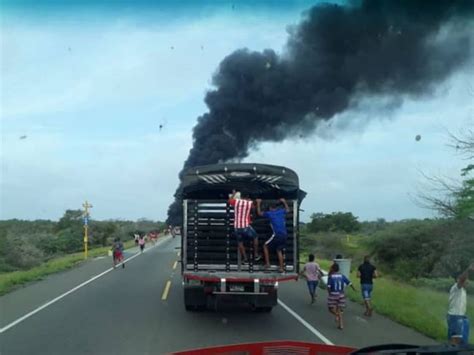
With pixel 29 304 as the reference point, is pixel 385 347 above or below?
above

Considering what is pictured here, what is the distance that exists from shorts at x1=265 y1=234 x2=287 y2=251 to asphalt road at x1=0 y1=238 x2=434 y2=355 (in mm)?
1466

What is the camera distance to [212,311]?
13.9 m

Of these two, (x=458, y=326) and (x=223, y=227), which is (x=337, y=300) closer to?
(x=223, y=227)

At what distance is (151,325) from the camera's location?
1152 cm

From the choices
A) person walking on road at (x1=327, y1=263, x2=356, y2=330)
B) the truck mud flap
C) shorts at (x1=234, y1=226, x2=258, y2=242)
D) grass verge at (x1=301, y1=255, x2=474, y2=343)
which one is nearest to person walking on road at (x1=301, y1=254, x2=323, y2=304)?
grass verge at (x1=301, y1=255, x2=474, y2=343)

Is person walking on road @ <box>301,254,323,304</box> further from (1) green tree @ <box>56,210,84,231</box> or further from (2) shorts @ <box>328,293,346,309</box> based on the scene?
(1) green tree @ <box>56,210,84,231</box>

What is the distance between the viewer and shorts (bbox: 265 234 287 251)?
12289mm

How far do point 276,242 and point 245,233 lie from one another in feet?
2.14

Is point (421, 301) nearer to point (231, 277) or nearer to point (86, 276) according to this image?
point (231, 277)

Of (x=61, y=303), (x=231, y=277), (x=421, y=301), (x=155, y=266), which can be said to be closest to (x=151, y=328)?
(x=231, y=277)

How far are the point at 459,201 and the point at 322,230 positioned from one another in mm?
38345

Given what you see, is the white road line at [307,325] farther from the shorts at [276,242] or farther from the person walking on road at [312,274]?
the shorts at [276,242]

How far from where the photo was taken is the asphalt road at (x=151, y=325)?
9609mm

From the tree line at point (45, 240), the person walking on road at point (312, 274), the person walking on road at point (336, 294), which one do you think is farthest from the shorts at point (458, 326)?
the tree line at point (45, 240)
